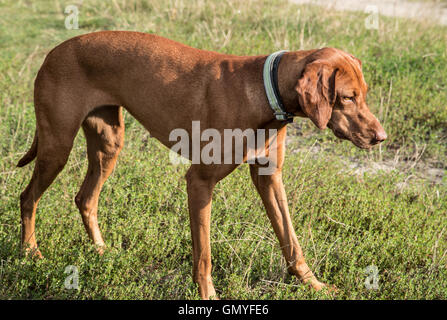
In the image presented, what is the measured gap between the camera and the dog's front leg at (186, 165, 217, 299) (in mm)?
3020

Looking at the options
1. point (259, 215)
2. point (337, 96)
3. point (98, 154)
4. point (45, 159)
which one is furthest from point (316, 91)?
point (45, 159)

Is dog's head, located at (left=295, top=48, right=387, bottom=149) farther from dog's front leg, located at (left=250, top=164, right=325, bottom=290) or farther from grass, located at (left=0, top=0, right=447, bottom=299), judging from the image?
grass, located at (left=0, top=0, right=447, bottom=299)

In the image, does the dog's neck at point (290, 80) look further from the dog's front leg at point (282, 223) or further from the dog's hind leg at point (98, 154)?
the dog's hind leg at point (98, 154)

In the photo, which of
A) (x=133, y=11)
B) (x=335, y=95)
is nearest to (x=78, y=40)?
(x=335, y=95)

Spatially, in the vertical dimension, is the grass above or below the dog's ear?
below

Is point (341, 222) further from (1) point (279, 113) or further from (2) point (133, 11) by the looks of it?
(2) point (133, 11)

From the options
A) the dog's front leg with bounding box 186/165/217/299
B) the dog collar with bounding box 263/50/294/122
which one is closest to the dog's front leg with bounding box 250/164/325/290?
the dog's front leg with bounding box 186/165/217/299

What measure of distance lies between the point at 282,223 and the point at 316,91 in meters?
1.02

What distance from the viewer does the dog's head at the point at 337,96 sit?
8.78 feet

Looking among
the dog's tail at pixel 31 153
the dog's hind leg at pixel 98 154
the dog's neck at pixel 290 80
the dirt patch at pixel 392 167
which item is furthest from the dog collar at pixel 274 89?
the dirt patch at pixel 392 167

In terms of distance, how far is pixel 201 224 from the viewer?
10.1 feet

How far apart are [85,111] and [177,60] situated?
0.65 m

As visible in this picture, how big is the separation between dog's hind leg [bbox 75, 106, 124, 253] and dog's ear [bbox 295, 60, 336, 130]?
4.58 ft

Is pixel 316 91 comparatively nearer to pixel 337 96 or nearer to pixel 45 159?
pixel 337 96
